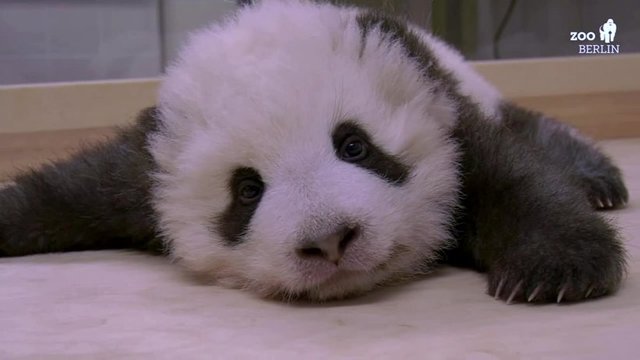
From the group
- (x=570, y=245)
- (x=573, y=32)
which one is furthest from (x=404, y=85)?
(x=573, y=32)

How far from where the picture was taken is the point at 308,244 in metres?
1.80

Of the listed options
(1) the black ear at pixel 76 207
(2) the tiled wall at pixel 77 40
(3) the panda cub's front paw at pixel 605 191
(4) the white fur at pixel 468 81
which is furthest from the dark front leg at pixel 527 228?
(2) the tiled wall at pixel 77 40

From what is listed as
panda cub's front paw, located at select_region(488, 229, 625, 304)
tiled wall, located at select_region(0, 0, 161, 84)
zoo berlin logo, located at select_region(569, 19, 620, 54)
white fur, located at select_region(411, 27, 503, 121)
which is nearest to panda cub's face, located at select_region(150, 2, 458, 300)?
panda cub's front paw, located at select_region(488, 229, 625, 304)

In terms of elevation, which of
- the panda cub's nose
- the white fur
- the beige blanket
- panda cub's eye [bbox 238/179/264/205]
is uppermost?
the white fur

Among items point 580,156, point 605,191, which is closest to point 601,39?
point 580,156

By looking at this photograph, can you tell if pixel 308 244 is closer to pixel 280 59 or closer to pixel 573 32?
pixel 280 59

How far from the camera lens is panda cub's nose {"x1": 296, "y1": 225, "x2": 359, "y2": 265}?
1.79 m

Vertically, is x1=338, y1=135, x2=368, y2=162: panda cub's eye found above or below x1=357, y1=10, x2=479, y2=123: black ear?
below

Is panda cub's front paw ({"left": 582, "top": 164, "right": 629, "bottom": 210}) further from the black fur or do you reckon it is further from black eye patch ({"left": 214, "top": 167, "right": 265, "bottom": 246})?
black eye patch ({"left": 214, "top": 167, "right": 265, "bottom": 246})

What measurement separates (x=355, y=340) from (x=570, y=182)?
2.72 feet

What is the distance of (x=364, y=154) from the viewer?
2.02m

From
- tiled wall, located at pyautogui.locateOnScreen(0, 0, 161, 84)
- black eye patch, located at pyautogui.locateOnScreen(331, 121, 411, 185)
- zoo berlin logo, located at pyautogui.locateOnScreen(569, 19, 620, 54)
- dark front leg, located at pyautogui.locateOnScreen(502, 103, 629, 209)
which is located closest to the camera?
black eye patch, located at pyautogui.locateOnScreen(331, 121, 411, 185)

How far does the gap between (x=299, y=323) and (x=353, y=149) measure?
41 cm

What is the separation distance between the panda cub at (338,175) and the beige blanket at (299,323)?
66 millimetres
